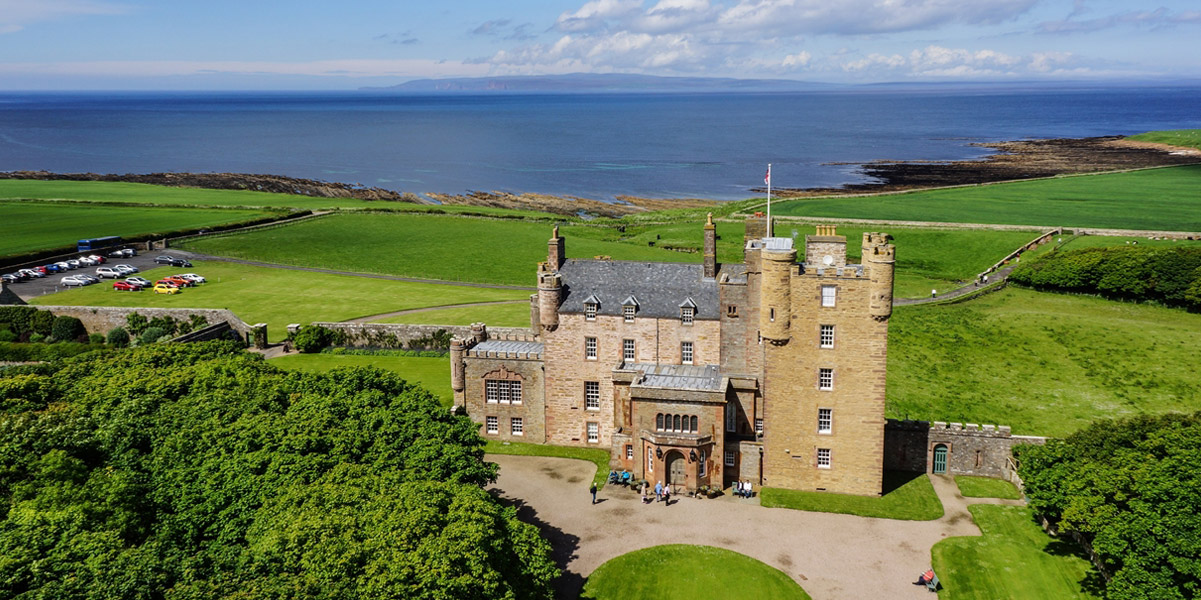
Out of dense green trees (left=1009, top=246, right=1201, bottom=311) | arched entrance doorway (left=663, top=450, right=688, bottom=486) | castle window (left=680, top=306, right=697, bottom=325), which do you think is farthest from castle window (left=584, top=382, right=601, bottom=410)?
dense green trees (left=1009, top=246, right=1201, bottom=311)

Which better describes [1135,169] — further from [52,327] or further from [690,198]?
[52,327]

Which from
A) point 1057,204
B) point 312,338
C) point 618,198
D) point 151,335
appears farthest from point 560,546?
point 618,198

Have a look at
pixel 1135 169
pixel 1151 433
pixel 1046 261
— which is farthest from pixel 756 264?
pixel 1135 169

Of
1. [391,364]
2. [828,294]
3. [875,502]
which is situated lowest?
[875,502]

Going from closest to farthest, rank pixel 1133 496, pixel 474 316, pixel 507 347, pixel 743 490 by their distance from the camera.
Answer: pixel 1133 496
pixel 743 490
pixel 507 347
pixel 474 316

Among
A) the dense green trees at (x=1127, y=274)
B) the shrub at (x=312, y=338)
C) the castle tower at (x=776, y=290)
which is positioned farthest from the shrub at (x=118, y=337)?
the dense green trees at (x=1127, y=274)

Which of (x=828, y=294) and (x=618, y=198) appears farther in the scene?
(x=618, y=198)

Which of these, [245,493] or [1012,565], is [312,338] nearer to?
[245,493]

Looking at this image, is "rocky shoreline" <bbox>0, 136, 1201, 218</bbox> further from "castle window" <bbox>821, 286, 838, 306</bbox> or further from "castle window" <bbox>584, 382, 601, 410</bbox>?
"castle window" <bbox>821, 286, 838, 306</bbox>
